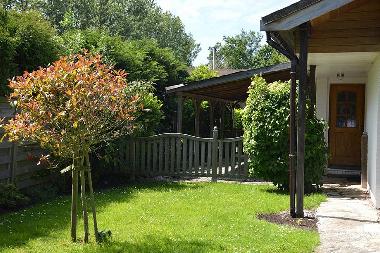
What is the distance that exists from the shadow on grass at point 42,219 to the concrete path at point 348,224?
344 centimetres

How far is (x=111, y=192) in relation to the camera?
34.6 feet

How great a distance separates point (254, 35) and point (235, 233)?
81.9 m

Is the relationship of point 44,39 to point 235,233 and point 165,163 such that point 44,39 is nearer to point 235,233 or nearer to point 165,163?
point 165,163

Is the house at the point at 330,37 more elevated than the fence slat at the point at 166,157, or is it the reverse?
the house at the point at 330,37

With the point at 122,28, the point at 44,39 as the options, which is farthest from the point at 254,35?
the point at 44,39

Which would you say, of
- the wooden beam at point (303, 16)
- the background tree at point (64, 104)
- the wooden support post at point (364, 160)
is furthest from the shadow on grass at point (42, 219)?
the wooden support post at point (364, 160)

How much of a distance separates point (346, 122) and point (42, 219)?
9004 millimetres

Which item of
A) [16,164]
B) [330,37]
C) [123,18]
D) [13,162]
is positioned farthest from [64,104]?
[123,18]

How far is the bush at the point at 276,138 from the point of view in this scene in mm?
10227

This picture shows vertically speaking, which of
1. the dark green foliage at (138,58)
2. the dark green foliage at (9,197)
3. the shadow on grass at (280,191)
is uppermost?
the dark green foliage at (138,58)

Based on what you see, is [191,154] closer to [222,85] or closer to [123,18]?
[222,85]

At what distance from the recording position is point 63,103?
579 cm

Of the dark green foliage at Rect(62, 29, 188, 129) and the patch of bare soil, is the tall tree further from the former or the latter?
the patch of bare soil

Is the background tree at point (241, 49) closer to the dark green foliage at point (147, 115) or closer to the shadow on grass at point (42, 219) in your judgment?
the dark green foliage at point (147, 115)
